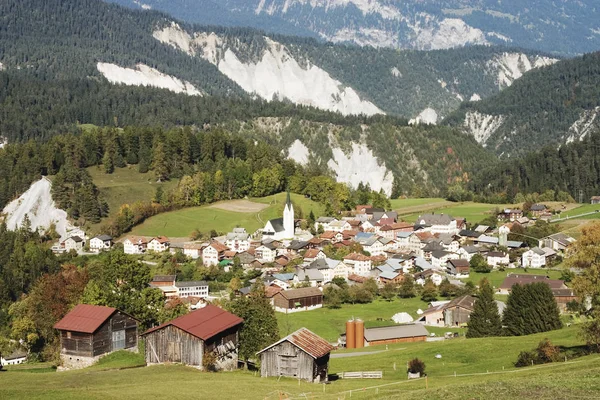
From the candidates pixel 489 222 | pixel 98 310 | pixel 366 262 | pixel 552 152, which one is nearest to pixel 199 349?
pixel 98 310

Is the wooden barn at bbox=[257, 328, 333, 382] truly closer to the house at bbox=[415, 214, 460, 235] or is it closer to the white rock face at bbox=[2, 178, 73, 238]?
the white rock face at bbox=[2, 178, 73, 238]

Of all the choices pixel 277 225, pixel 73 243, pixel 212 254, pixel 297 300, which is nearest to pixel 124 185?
pixel 73 243

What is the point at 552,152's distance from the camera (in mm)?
187125

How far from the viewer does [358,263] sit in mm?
102375

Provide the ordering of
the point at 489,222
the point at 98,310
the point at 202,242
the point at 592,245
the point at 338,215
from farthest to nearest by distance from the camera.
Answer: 1. the point at 338,215
2. the point at 489,222
3. the point at 202,242
4. the point at 98,310
5. the point at 592,245

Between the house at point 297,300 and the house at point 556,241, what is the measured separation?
34.6 meters

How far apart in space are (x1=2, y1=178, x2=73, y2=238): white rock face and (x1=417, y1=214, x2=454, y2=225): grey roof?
5199cm

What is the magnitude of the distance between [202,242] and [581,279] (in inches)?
2880

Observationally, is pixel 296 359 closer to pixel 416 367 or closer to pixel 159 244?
pixel 416 367

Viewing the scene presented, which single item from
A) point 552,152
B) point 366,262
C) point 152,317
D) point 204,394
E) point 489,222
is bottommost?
point 204,394

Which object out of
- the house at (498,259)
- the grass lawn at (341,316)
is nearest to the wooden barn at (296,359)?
the grass lawn at (341,316)

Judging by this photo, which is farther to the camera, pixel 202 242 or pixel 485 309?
pixel 202 242

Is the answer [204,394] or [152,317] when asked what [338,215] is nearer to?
[152,317]

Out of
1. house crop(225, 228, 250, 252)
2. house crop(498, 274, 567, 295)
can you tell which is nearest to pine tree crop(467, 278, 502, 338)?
house crop(498, 274, 567, 295)
